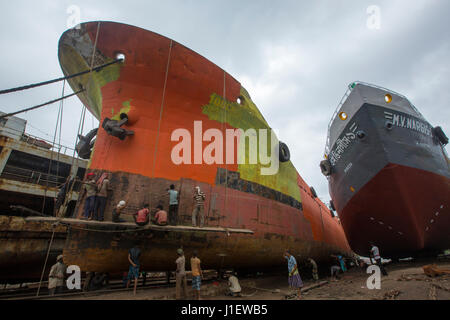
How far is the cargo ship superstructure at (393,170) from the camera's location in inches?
313

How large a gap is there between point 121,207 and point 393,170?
8.78 m

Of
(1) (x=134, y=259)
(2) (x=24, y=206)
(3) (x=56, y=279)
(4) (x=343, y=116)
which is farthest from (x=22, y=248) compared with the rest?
(4) (x=343, y=116)

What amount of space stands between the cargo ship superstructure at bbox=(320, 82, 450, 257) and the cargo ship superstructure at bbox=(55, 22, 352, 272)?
4.13 meters

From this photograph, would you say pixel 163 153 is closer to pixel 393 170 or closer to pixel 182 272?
pixel 182 272

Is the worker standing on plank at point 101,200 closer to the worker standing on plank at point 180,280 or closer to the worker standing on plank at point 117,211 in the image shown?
the worker standing on plank at point 117,211

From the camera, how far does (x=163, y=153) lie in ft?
21.0

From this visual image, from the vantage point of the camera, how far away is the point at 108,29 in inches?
248

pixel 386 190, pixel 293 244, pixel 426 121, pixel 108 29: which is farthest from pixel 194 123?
pixel 426 121

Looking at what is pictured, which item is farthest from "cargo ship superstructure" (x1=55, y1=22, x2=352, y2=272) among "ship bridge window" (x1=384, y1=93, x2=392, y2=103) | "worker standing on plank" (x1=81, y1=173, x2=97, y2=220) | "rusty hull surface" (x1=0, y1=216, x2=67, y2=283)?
"ship bridge window" (x1=384, y1=93, x2=392, y2=103)

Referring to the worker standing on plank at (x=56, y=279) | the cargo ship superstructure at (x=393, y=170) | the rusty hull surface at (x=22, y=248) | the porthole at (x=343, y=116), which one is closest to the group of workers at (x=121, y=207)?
the worker standing on plank at (x=56, y=279)

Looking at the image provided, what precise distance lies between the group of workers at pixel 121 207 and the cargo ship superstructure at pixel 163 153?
18 centimetres

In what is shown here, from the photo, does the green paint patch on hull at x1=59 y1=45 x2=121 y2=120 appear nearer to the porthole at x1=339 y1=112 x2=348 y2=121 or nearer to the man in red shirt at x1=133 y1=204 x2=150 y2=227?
the man in red shirt at x1=133 y1=204 x2=150 y2=227

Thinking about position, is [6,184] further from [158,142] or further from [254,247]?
[254,247]

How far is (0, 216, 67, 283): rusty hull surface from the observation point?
8716 millimetres
